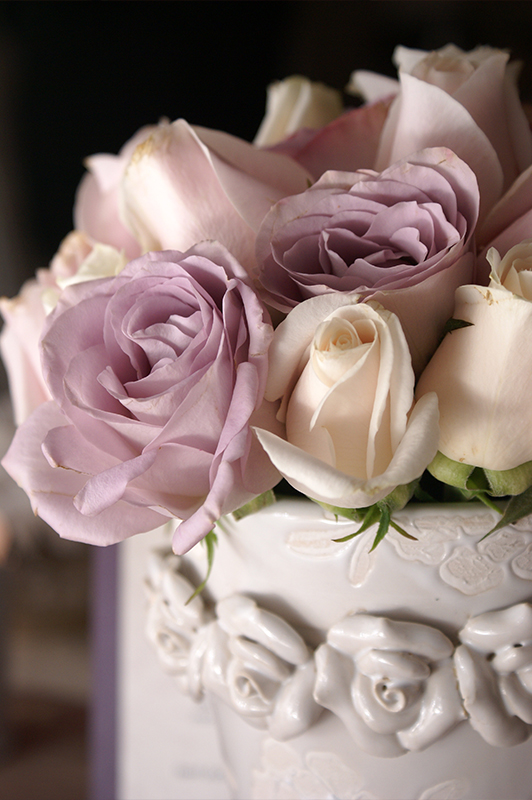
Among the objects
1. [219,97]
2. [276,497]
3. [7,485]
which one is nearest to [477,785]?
[276,497]

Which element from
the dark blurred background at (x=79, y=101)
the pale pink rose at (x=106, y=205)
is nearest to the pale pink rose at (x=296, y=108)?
the pale pink rose at (x=106, y=205)

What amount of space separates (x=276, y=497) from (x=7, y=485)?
2.68 ft

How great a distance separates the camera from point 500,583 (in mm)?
243

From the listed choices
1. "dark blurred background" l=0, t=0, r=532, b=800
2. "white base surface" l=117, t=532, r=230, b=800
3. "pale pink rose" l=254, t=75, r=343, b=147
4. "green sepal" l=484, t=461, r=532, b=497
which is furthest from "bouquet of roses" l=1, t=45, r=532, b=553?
"dark blurred background" l=0, t=0, r=532, b=800

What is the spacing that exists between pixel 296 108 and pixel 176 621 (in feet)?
0.98

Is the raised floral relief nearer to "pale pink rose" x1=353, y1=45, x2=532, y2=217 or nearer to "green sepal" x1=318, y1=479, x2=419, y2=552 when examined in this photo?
"green sepal" x1=318, y1=479, x2=419, y2=552

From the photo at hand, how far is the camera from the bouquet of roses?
7.7 inches

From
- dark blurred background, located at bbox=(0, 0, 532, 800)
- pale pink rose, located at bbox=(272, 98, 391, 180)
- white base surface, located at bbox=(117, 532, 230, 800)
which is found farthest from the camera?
dark blurred background, located at bbox=(0, 0, 532, 800)

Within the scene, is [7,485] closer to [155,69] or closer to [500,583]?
[155,69]

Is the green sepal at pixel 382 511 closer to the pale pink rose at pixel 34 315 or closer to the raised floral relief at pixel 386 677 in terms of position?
the raised floral relief at pixel 386 677

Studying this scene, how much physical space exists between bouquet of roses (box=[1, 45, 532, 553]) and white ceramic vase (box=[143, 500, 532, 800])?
27mm

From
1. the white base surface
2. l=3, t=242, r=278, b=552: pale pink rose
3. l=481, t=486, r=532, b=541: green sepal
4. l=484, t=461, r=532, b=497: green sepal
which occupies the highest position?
l=3, t=242, r=278, b=552: pale pink rose

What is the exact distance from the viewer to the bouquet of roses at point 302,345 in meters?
0.20

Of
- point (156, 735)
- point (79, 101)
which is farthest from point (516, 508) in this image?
point (79, 101)
